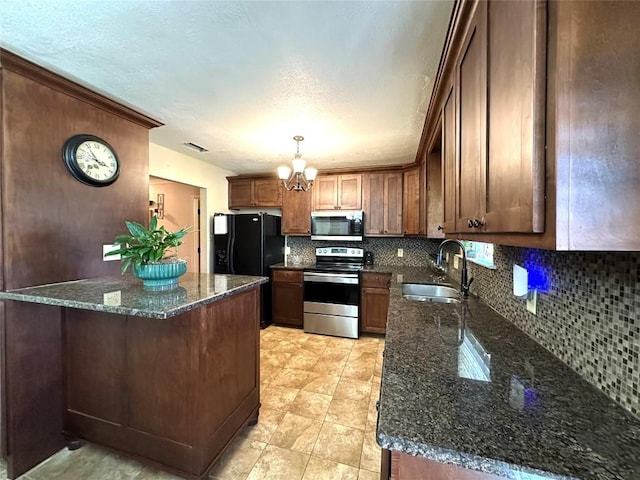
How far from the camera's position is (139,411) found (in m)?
1.50

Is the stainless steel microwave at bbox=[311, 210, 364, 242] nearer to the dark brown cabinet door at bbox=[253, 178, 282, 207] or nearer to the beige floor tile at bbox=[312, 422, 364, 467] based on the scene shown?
the dark brown cabinet door at bbox=[253, 178, 282, 207]

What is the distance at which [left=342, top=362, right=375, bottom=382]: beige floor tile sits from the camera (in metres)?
2.55

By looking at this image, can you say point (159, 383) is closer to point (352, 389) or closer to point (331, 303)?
point (352, 389)

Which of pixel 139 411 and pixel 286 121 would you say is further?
pixel 286 121

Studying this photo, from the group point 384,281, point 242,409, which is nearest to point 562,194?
point 242,409

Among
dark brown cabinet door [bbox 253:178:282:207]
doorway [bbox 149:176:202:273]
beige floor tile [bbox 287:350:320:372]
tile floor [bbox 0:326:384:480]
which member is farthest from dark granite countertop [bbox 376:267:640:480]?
doorway [bbox 149:176:202:273]

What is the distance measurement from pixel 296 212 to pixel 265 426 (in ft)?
9.20

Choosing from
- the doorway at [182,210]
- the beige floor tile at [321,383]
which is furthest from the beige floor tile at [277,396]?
the doorway at [182,210]

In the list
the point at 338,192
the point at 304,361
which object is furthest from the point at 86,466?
the point at 338,192

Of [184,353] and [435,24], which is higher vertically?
[435,24]

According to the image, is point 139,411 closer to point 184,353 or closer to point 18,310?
point 184,353

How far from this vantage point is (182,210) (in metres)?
4.56

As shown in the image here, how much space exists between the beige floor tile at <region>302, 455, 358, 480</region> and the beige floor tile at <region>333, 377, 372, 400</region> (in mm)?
659

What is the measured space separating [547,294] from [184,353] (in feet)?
5.55
